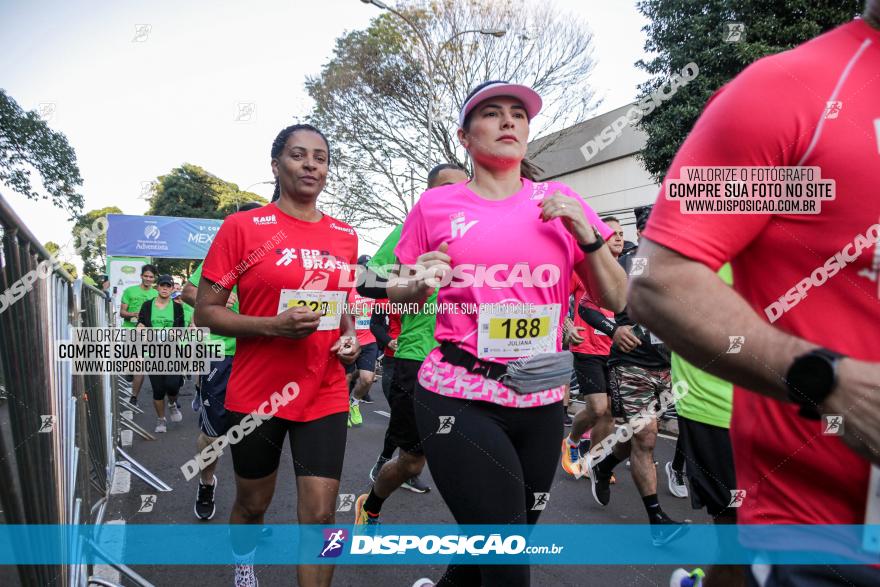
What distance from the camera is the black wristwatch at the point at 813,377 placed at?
818mm

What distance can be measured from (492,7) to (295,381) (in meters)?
16.0

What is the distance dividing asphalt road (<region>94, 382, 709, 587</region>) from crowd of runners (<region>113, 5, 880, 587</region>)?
0.24 metres

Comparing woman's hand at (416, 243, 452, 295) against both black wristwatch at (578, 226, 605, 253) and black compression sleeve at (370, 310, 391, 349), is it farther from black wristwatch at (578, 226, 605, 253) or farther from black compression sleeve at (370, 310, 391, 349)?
black compression sleeve at (370, 310, 391, 349)

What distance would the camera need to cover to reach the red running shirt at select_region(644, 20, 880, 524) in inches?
35.4

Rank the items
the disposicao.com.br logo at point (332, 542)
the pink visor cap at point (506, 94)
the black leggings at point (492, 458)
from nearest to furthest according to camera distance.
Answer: the black leggings at point (492, 458), the pink visor cap at point (506, 94), the disposicao.com.br logo at point (332, 542)

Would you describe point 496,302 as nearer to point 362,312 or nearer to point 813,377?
point 813,377

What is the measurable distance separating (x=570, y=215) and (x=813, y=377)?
1.32m

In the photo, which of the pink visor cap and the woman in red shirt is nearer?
the pink visor cap

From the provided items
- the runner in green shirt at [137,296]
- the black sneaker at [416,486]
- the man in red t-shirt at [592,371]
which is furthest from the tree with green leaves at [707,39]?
the runner in green shirt at [137,296]

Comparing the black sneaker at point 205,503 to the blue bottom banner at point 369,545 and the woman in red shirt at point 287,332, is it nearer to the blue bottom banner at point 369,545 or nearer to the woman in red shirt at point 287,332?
the blue bottom banner at point 369,545

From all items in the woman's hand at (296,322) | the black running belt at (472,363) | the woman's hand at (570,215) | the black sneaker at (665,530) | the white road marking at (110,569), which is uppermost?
the woman's hand at (570,215)

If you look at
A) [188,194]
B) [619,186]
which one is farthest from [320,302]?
[188,194]

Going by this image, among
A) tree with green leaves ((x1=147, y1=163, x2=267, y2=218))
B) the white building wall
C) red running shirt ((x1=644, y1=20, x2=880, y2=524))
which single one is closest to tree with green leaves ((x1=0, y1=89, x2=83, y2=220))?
red running shirt ((x1=644, y1=20, x2=880, y2=524))

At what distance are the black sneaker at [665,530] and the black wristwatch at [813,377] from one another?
11.9 ft
